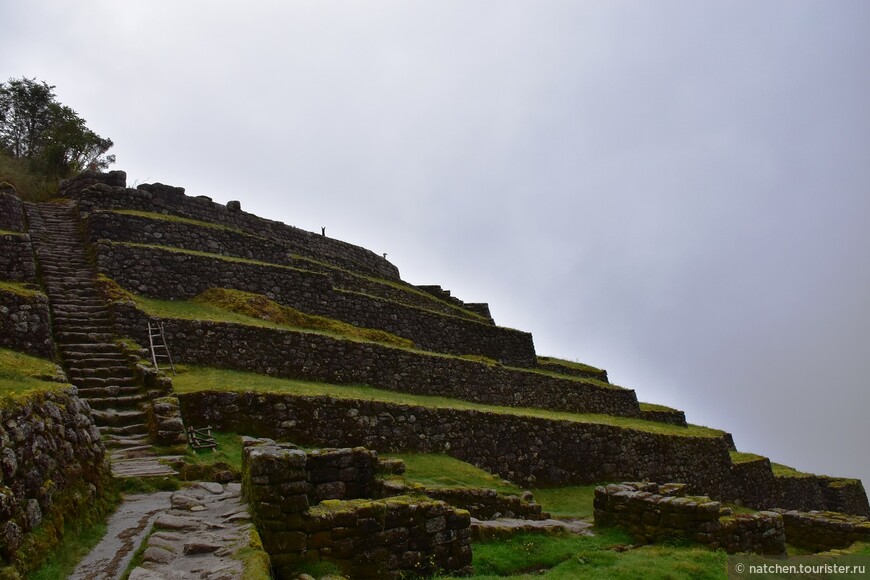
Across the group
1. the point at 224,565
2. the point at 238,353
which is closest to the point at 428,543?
the point at 224,565

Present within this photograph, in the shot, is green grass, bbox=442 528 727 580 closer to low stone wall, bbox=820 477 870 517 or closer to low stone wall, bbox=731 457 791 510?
low stone wall, bbox=731 457 791 510

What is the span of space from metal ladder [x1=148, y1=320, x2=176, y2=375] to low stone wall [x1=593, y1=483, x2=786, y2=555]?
1185cm

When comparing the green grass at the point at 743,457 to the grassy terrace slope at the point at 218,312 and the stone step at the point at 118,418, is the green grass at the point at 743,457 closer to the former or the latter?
the grassy terrace slope at the point at 218,312

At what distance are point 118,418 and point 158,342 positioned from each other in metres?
4.70

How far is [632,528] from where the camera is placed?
41.6 ft

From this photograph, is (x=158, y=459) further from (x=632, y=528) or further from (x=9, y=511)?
(x=632, y=528)

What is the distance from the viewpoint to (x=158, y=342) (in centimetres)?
1612

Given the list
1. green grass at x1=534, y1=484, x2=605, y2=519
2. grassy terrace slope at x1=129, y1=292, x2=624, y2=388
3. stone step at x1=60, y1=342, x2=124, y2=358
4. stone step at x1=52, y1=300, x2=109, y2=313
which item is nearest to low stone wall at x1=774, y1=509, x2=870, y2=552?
green grass at x1=534, y1=484, x2=605, y2=519

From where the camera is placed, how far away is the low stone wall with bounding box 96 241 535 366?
19.5 m

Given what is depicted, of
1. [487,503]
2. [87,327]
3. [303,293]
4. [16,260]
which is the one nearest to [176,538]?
[487,503]

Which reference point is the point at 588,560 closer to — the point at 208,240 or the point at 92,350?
the point at 92,350

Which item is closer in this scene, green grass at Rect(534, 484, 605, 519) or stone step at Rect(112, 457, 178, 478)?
stone step at Rect(112, 457, 178, 478)

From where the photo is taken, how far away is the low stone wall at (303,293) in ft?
63.9

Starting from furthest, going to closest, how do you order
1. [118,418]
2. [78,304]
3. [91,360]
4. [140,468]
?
[78,304] → [91,360] → [118,418] → [140,468]
